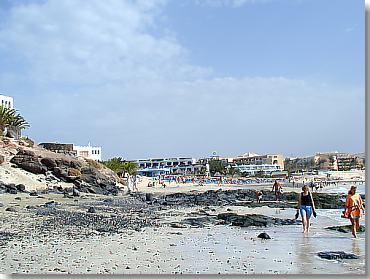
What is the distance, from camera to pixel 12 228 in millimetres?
8773

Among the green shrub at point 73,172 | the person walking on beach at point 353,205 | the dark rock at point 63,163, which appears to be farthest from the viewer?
the dark rock at point 63,163

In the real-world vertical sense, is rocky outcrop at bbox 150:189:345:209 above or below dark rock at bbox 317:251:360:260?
below

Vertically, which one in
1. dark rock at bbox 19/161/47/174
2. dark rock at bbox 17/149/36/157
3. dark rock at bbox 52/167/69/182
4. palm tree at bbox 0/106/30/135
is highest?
palm tree at bbox 0/106/30/135

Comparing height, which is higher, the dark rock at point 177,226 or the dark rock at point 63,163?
the dark rock at point 63,163

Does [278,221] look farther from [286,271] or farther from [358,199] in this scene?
[286,271]

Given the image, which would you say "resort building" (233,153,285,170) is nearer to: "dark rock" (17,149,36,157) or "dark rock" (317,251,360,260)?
"dark rock" (17,149,36,157)

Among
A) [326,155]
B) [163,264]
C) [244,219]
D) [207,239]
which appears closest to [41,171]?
[244,219]

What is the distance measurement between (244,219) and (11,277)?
7.99 metres

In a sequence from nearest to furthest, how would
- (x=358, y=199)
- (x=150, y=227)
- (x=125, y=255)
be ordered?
(x=125, y=255) → (x=358, y=199) → (x=150, y=227)

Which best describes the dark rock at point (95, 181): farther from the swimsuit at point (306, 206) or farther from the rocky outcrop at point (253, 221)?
the swimsuit at point (306, 206)

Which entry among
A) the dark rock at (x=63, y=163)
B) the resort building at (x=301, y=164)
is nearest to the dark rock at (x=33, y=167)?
the dark rock at (x=63, y=163)

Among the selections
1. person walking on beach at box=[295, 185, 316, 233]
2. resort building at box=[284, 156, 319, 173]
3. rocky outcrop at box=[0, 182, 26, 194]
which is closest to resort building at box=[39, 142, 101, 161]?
rocky outcrop at box=[0, 182, 26, 194]

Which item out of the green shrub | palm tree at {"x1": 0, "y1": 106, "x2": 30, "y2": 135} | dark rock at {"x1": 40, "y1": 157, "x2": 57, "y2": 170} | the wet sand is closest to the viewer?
the wet sand

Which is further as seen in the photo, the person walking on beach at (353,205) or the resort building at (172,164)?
the resort building at (172,164)
